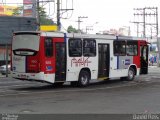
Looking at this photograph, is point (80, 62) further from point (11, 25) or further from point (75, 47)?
point (11, 25)

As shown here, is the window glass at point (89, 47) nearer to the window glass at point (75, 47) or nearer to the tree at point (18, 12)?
the window glass at point (75, 47)

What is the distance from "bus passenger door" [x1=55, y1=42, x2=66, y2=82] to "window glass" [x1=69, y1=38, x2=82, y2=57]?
52 cm

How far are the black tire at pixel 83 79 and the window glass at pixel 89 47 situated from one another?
0.99 meters

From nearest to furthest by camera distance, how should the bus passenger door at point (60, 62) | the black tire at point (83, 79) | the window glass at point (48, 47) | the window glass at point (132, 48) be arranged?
the window glass at point (48, 47), the bus passenger door at point (60, 62), the black tire at point (83, 79), the window glass at point (132, 48)

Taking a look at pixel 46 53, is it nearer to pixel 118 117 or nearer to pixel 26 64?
pixel 26 64

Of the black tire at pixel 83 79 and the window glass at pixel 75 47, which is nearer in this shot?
the window glass at pixel 75 47

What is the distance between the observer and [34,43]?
2064cm

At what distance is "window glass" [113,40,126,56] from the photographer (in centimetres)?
2555

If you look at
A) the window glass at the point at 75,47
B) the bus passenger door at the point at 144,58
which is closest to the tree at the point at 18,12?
the bus passenger door at the point at 144,58

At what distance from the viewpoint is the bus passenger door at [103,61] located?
957 inches

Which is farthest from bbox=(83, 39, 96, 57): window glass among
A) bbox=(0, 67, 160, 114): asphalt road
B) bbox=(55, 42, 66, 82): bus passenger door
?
bbox=(0, 67, 160, 114): asphalt road

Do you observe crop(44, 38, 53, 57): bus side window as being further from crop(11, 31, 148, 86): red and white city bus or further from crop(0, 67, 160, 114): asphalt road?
crop(0, 67, 160, 114): asphalt road

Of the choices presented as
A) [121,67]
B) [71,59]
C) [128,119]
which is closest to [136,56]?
[121,67]

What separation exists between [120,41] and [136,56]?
212 cm
